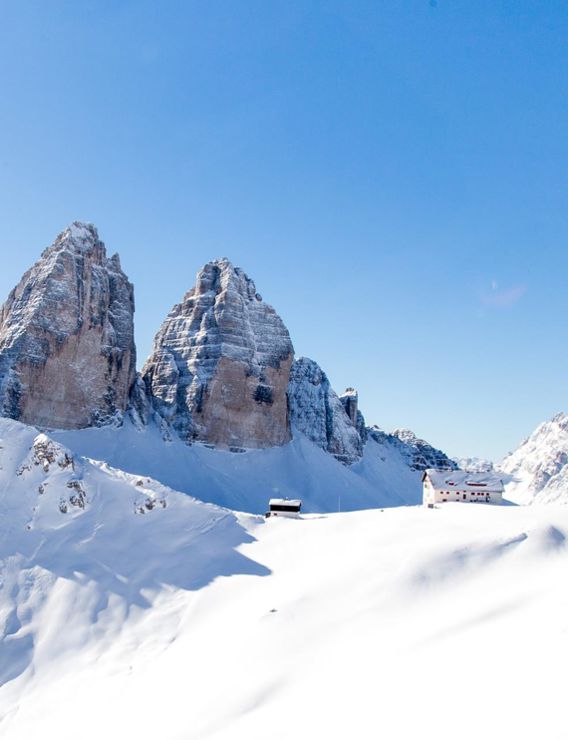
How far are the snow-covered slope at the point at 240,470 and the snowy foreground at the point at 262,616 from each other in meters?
37.5

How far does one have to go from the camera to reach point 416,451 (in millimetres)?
168500

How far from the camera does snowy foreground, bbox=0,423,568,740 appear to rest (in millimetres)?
25578

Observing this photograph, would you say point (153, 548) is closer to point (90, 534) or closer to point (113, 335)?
point (90, 534)

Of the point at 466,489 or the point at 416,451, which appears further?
the point at 416,451

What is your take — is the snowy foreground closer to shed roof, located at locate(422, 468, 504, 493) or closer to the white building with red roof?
the white building with red roof

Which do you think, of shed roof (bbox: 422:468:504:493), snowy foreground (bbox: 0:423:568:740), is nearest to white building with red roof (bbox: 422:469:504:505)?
shed roof (bbox: 422:468:504:493)

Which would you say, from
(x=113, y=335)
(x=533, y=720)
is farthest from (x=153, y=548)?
(x=113, y=335)

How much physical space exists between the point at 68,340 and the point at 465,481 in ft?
196

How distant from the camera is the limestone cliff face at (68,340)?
92.4 meters

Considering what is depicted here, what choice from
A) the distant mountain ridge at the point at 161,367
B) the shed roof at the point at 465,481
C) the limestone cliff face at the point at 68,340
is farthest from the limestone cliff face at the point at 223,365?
Answer: the shed roof at the point at 465,481

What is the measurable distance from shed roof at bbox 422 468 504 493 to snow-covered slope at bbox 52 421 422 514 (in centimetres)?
3388

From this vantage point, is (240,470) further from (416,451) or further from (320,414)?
(416,451)

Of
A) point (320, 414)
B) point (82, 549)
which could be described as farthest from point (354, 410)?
point (82, 549)

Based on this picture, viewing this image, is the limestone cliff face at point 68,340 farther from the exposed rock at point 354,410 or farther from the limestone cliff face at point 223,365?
the exposed rock at point 354,410
